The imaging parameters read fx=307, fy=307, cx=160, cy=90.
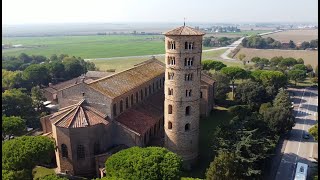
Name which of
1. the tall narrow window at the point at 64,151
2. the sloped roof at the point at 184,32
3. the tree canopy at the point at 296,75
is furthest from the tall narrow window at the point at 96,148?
the tree canopy at the point at 296,75

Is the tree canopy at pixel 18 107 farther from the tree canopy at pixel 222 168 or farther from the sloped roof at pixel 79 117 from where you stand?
the tree canopy at pixel 222 168

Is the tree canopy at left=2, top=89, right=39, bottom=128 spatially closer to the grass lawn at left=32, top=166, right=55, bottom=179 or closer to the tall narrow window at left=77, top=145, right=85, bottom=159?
the grass lawn at left=32, top=166, right=55, bottom=179

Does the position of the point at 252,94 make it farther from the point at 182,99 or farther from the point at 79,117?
the point at 79,117

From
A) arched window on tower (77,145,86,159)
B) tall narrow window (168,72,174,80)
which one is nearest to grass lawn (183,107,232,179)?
tall narrow window (168,72,174,80)

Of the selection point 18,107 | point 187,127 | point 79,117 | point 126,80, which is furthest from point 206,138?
point 18,107

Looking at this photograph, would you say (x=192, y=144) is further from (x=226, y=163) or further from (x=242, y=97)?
(x=242, y=97)

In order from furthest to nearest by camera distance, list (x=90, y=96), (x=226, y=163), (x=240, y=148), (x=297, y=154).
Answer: (x=297, y=154), (x=90, y=96), (x=240, y=148), (x=226, y=163)

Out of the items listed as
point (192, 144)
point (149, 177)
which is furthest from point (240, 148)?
point (149, 177)
